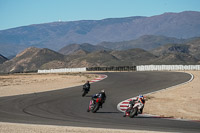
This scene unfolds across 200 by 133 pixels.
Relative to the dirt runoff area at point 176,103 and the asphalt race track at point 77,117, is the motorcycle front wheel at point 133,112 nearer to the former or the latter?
the asphalt race track at point 77,117

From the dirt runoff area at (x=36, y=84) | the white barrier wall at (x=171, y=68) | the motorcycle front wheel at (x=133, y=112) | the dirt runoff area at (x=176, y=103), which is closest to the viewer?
the motorcycle front wheel at (x=133, y=112)

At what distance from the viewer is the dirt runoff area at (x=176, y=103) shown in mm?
19125

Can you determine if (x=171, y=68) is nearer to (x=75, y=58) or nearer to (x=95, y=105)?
(x=95, y=105)

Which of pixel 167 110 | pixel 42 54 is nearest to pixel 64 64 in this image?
pixel 42 54

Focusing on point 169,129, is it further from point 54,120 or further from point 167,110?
point 167,110

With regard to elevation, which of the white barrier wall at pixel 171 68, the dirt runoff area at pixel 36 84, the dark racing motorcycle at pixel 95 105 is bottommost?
the dark racing motorcycle at pixel 95 105

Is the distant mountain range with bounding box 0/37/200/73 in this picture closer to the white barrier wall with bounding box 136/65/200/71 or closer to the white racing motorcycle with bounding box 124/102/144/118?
the white barrier wall with bounding box 136/65/200/71

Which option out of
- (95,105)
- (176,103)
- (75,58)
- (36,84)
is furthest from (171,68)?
(75,58)

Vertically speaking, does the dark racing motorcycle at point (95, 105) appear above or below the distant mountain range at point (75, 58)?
below

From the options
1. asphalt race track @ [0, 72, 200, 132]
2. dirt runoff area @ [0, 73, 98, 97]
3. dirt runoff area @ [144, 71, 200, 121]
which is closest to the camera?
asphalt race track @ [0, 72, 200, 132]

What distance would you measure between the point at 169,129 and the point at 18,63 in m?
163

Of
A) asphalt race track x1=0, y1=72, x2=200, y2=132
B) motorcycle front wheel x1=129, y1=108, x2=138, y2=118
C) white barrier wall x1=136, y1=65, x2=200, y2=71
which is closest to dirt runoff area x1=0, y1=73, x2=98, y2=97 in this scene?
asphalt race track x1=0, y1=72, x2=200, y2=132

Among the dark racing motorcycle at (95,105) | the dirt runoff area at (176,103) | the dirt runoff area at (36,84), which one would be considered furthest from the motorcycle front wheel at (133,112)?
the dirt runoff area at (36,84)

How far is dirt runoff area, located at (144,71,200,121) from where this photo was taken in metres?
19.1
